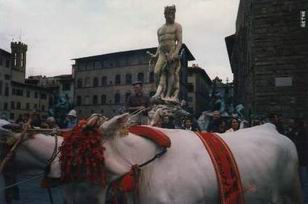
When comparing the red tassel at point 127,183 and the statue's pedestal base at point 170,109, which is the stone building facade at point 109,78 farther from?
the red tassel at point 127,183

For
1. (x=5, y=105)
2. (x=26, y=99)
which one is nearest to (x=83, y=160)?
(x=5, y=105)

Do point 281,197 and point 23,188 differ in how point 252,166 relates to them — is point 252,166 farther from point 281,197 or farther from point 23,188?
point 23,188

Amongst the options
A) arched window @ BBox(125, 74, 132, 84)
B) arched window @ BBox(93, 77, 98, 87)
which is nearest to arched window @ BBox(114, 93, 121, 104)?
arched window @ BBox(125, 74, 132, 84)

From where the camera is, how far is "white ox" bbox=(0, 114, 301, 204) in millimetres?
4027

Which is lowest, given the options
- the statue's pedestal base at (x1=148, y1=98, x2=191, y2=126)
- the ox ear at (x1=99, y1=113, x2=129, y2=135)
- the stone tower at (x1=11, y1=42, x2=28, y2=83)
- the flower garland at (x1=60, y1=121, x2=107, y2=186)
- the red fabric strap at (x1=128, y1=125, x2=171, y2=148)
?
the flower garland at (x1=60, y1=121, x2=107, y2=186)

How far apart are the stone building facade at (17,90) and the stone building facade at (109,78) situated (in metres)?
7.61

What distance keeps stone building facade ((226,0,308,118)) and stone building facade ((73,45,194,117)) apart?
48.5 m

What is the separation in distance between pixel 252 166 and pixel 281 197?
0.53 meters

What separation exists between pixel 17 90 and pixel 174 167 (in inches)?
3151

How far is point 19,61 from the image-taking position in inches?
3693

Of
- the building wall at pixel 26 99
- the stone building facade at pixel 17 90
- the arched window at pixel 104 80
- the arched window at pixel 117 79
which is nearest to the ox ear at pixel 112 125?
the stone building facade at pixel 17 90

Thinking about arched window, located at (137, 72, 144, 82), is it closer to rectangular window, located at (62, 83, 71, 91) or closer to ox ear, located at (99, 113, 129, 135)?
rectangular window, located at (62, 83, 71, 91)

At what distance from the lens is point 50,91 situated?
3649 inches

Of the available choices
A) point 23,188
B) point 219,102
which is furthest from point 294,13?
point 23,188
